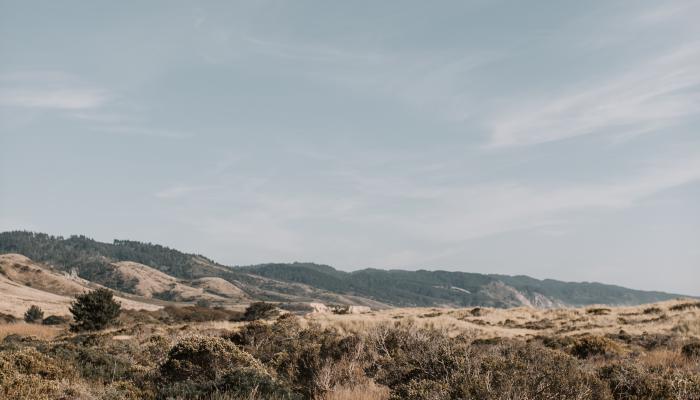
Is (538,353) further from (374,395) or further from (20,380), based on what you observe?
(20,380)

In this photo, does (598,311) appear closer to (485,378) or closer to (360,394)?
(360,394)

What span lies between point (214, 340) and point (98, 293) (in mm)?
29278

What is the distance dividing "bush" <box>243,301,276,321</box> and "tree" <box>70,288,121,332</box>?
37.1 feet

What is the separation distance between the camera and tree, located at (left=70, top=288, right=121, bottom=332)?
3559 cm

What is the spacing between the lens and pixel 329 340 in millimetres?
17641

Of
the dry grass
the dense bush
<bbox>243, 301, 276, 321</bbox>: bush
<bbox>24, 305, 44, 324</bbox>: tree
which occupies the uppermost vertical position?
the dense bush

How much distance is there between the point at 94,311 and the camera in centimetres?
3653

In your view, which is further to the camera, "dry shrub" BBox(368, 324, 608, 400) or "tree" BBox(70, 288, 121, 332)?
"tree" BBox(70, 288, 121, 332)

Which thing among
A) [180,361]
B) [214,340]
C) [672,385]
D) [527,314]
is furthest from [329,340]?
[527,314]

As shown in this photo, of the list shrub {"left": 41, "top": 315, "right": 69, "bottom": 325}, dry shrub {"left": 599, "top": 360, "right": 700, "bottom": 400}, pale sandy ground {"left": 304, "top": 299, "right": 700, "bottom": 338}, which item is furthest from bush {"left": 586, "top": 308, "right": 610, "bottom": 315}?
shrub {"left": 41, "top": 315, "right": 69, "bottom": 325}

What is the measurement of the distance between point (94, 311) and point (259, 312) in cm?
1407

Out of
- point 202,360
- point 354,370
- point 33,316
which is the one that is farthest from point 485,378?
point 33,316

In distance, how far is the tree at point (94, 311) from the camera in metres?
35.6

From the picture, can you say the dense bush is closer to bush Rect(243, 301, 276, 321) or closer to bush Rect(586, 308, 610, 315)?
bush Rect(586, 308, 610, 315)
